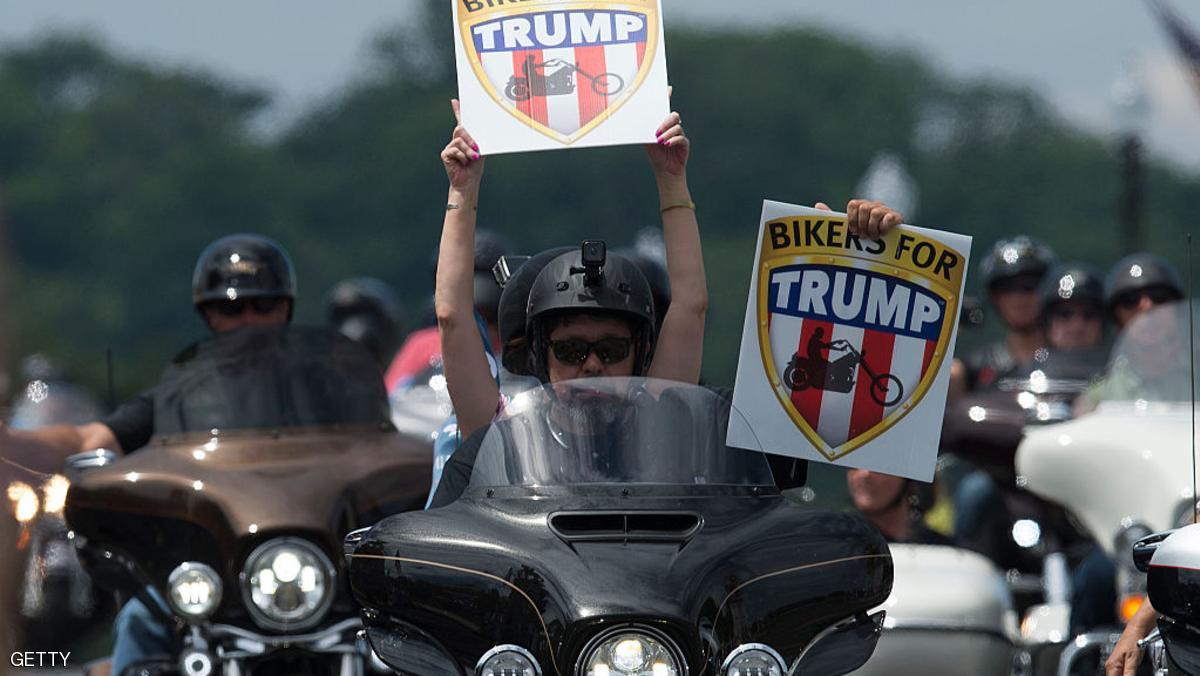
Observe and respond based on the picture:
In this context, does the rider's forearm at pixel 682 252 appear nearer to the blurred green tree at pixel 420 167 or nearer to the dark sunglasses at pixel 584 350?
the dark sunglasses at pixel 584 350

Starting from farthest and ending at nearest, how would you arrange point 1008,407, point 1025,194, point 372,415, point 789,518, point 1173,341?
point 1025,194 → point 1008,407 → point 1173,341 → point 372,415 → point 789,518

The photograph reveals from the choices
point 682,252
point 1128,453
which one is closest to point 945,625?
point 1128,453

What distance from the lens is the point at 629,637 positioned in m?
4.88

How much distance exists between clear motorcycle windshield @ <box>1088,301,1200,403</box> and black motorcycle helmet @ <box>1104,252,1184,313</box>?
5.90ft

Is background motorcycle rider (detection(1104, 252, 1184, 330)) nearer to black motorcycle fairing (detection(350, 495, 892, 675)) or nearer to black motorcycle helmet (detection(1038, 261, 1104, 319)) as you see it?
black motorcycle helmet (detection(1038, 261, 1104, 319))

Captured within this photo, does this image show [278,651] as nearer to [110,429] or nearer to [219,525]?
[219,525]

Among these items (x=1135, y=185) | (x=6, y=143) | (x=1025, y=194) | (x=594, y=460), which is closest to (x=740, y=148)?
(x=1025, y=194)

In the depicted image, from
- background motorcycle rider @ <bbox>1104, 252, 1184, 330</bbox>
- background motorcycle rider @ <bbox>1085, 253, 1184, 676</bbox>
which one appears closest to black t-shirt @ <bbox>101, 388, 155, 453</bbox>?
background motorcycle rider @ <bbox>1085, 253, 1184, 676</bbox>

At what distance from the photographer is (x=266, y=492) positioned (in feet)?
25.4

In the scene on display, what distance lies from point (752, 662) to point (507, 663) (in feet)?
1.55

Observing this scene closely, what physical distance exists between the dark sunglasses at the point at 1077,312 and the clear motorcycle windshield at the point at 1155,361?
2439mm

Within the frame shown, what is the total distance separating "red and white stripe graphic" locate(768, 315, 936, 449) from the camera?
5.74 meters

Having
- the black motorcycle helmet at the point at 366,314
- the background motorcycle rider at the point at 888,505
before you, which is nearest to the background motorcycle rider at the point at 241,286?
the background motorcycle rider at the point at 888,505

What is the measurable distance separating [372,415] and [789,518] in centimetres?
351
